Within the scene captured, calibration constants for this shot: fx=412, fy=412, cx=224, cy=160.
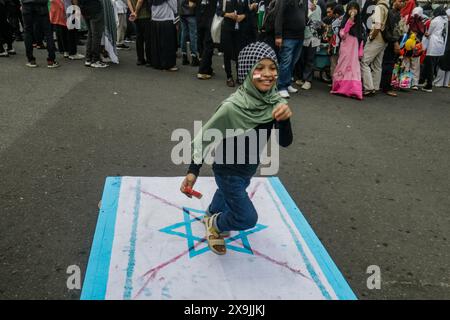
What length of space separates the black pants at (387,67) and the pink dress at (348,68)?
690 millimetres

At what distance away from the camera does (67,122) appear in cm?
509

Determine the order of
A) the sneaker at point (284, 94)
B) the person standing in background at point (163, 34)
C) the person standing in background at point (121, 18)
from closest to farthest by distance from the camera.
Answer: the sneaker at point (284, 94) → the person standing in background at point (163, 34) → the person standing in background at point (121, 18)

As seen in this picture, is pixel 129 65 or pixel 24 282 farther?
pixel 129 65

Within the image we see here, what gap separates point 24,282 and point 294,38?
5376 mm

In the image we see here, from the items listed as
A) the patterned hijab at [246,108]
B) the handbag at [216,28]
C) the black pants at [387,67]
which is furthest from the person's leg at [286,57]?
the patterned hijab at [246,108]

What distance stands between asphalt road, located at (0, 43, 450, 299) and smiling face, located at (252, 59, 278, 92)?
1338 mm

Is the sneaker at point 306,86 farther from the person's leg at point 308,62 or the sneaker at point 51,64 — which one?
the sneaker at point 51,64

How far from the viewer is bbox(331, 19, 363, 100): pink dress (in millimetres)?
6918

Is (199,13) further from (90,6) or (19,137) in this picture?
(19,137)

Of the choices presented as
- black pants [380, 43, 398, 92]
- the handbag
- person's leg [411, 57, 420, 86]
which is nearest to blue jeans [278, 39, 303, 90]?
the handbag

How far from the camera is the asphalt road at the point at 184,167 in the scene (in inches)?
111

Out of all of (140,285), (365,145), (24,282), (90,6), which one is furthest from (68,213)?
(90,6)

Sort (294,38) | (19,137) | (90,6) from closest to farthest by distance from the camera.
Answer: (19,137), (294,38), (90,6)

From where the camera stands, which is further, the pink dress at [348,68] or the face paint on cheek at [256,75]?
the pink dress at [348,68]
